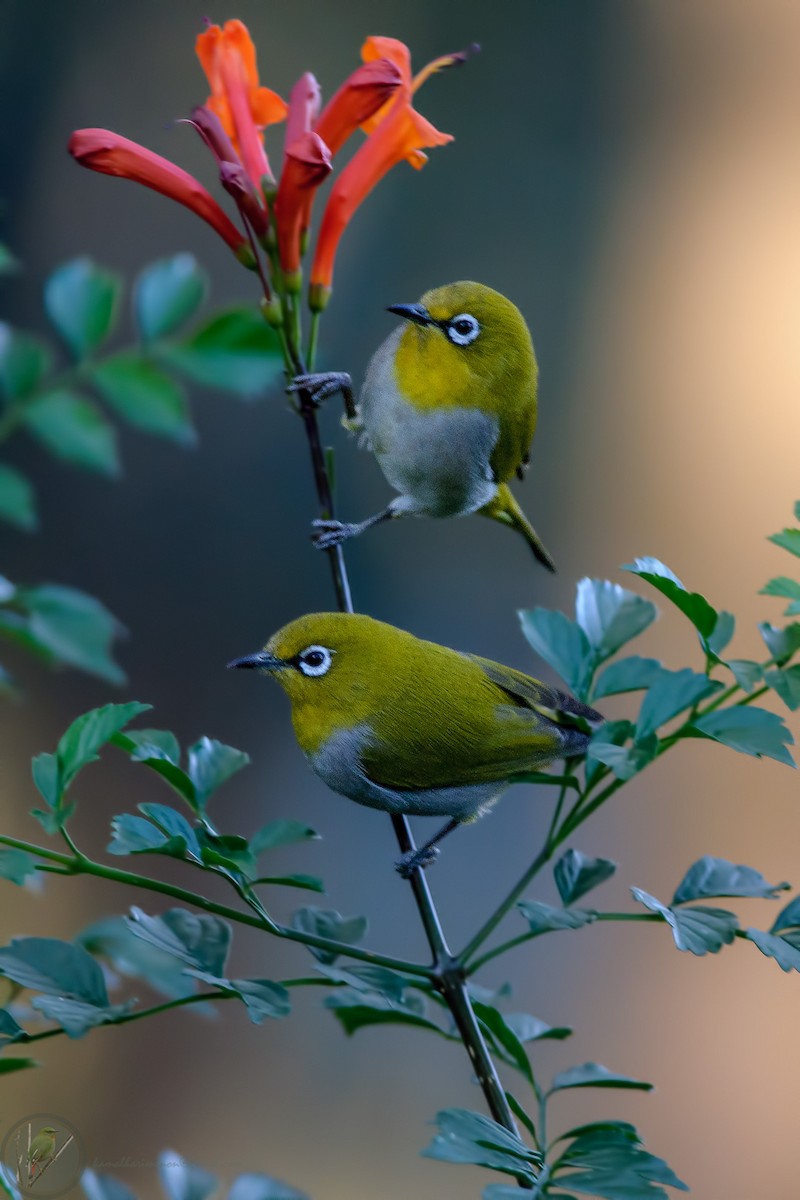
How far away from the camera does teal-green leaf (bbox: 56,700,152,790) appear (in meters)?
0.50

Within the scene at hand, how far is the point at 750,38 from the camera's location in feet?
7.55

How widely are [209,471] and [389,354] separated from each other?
1.49 m

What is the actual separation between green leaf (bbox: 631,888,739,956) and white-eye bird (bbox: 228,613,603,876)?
0.27 ft

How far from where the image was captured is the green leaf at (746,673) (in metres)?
0.53

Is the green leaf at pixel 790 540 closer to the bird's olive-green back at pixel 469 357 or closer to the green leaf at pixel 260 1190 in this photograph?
the bird's olive-green back at pixel 469 357

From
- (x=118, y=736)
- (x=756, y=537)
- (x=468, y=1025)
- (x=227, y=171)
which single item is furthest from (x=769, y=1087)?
(x=227, y=171)

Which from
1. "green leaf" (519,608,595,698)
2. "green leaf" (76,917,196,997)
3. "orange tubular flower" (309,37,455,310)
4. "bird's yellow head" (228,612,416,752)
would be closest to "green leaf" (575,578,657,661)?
"green leaf" (519,608,595,698)

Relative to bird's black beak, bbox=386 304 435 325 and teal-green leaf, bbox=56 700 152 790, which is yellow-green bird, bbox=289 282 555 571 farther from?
teal-green leaf, bbox=56 700 152 790

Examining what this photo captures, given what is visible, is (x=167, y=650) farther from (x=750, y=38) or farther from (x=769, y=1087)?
(x=750, y=38)

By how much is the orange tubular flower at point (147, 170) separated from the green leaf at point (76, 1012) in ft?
1.18

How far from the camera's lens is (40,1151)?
21.1 inches

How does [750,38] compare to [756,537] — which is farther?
[750,38]

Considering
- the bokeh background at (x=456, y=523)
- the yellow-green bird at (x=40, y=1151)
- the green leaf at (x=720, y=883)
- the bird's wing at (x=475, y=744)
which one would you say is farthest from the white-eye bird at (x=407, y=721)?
the bokeh background at (x=456, y=523)

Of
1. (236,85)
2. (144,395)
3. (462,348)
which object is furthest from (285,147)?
(144,395)
